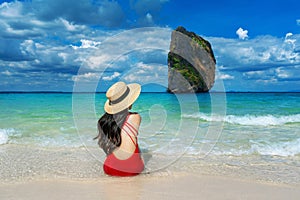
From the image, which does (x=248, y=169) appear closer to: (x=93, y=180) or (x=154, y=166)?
(x=154, y=166)

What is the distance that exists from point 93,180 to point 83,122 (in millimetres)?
7994

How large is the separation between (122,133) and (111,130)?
0.72ft

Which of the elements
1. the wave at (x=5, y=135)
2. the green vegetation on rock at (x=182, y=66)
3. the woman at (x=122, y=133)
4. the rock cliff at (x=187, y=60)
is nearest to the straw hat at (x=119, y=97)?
the woman at (x=122, y=133)

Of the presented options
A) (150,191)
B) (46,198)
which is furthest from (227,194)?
(46,198)

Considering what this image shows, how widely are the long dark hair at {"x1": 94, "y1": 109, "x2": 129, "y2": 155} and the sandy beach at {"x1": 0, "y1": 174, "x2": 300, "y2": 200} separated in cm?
52

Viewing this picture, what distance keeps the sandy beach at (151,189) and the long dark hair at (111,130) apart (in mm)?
524

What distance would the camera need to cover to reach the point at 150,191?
4.09 metres

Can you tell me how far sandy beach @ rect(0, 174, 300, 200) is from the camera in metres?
3.92

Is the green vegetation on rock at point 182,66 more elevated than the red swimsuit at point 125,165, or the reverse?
the green vegetation on rock at point 182,66

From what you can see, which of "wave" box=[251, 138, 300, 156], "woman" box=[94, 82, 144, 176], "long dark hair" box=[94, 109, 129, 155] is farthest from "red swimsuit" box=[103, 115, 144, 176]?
"wave" box=[251, 138, 300, 156]

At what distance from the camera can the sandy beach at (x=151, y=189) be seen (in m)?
3.92

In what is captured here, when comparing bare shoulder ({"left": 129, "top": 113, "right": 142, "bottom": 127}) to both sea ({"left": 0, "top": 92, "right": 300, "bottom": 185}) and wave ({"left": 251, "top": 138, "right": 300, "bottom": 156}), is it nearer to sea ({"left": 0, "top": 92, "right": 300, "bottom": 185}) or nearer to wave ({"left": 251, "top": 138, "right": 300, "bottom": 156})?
sea ({"left": 0, "top": 92, "right": 300, "bottom": 185})

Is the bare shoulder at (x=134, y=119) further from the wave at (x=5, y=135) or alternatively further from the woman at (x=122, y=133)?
the wave at (x=5, y=135)

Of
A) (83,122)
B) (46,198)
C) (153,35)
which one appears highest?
(153,35)
